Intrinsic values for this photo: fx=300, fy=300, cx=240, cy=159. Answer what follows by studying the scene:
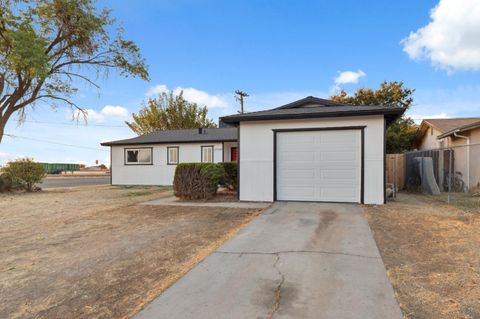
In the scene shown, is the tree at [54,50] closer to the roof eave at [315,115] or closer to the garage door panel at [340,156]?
the roof eave at [315,115]

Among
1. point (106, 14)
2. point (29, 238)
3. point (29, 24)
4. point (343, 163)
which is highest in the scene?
point (106, 14)

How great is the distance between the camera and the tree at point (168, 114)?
1517 inches

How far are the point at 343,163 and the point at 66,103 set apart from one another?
54.2ft

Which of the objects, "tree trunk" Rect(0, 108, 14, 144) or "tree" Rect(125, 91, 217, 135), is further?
"tree" Rect(125, 91, 217, 135)

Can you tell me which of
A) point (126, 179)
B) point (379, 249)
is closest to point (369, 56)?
point (379, 249)

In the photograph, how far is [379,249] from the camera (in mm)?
4523

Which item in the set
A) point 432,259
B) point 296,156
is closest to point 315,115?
point 296,156

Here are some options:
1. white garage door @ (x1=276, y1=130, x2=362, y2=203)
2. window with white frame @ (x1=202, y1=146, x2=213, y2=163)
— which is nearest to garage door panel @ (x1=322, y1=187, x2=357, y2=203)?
white garage door @ (x1=276, y1=130, x2=362, y2=203)

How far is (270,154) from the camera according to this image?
30.7ft

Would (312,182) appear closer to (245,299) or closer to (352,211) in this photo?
(352,211)

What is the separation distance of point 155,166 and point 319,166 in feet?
38.2

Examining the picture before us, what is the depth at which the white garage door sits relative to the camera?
870 centimetres

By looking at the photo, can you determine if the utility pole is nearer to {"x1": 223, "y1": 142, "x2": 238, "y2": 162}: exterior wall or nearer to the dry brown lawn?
{"x1": 223, "y1": 142, "x2": 238, "y2": 162}: exterior wall

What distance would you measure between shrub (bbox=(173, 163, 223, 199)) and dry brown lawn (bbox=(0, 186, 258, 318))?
1.82 meters
